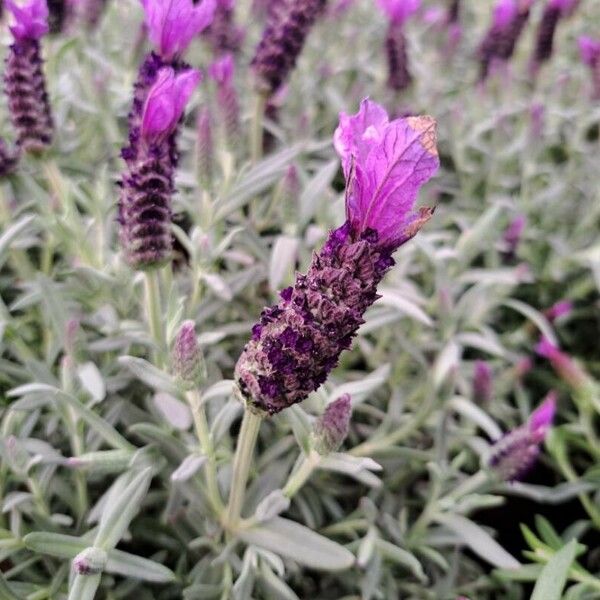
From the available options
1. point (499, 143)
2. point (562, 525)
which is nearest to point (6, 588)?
point (562, 525)

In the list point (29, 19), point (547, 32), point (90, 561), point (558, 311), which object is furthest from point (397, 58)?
point (90, 561)

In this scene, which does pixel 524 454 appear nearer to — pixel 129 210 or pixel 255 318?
pixel 255 318

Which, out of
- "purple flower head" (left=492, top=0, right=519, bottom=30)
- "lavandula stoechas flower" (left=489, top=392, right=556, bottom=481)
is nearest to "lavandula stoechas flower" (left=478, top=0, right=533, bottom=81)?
"purple flower head" (left=492, top=0, right=519, bottom=30)

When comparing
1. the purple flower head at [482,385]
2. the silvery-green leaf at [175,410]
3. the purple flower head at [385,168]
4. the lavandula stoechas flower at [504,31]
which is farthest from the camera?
the lavandula stoechas flower at [504,31]

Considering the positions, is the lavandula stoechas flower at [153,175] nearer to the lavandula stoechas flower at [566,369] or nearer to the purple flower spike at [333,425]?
the purple flower spike at [333,425]

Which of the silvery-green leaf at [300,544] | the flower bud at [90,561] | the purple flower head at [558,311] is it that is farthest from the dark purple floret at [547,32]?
the flower bud at [90,561]
